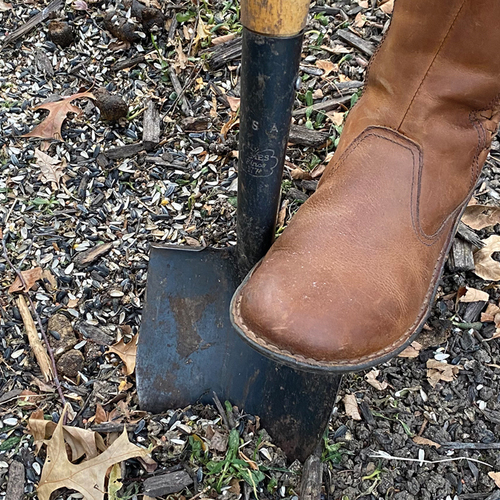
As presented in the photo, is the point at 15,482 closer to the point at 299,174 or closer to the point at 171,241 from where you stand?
the point at 171,241

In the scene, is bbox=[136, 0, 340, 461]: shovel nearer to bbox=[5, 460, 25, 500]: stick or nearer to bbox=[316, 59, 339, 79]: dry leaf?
bbox=[5, 460, 25, 500]: stick

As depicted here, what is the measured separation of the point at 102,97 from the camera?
1.91 metres

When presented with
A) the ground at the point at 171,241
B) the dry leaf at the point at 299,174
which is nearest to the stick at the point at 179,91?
the ground at the point at 171,241

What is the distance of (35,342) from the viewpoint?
5.06 feet

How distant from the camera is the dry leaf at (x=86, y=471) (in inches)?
49.7

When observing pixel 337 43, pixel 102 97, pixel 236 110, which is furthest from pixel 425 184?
pixel 102 97

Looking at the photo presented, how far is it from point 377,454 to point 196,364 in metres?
0.48

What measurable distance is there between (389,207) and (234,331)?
1.64 ft

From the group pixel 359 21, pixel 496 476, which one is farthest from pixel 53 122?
pixel 496 476

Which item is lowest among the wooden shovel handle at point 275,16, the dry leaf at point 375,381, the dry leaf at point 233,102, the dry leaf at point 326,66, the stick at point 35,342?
the stick at point 35,342

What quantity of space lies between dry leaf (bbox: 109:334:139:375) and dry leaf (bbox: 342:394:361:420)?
548mm

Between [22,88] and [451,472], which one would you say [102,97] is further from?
[451,472]

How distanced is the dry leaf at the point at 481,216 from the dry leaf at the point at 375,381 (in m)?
0.52

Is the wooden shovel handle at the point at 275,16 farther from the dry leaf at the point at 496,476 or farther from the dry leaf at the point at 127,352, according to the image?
the dry leaf at the point at 496,476
